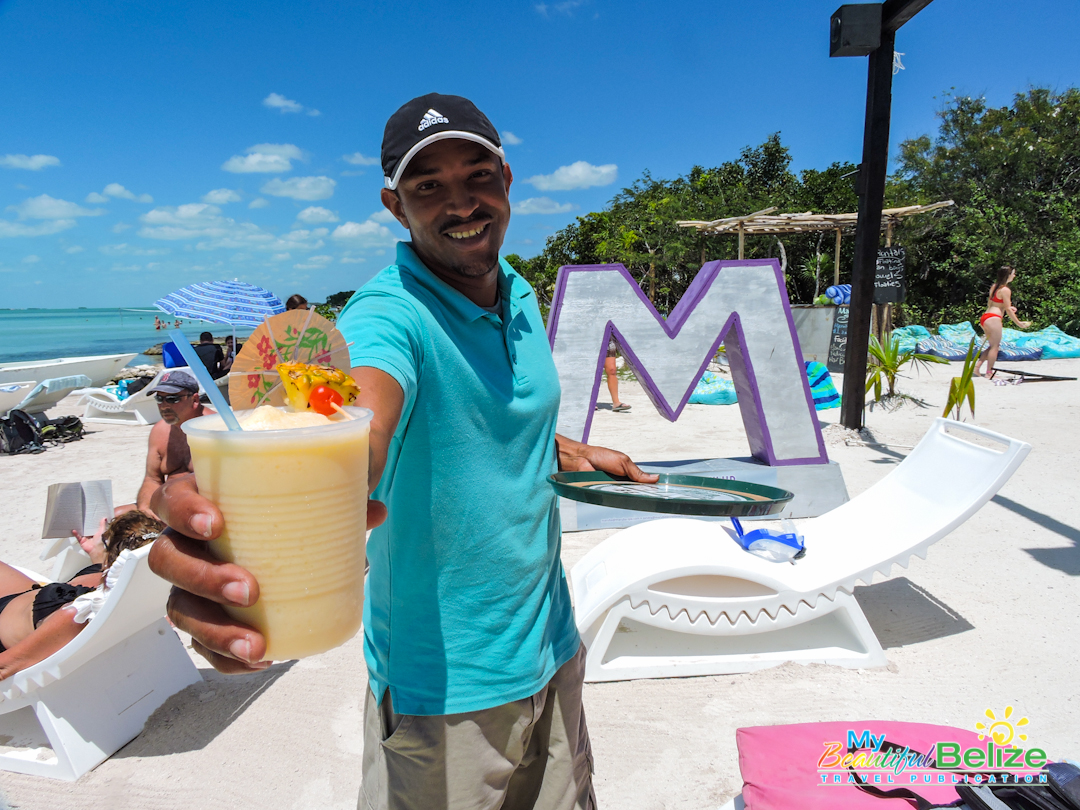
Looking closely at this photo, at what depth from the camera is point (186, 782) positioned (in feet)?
9.55

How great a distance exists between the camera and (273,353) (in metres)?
0.89

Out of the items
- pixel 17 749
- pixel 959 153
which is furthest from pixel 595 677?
pixel 959 153

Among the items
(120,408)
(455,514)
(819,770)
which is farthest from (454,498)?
(120,408)

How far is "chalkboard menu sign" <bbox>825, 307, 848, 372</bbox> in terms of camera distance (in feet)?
45.8

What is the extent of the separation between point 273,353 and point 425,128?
766 millimetres

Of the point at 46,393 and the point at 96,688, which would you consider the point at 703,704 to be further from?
the point at 46,393

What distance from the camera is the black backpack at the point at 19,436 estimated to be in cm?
940

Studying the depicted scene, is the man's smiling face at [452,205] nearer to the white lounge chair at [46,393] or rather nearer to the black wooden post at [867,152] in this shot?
the black wooden post at [867,152]

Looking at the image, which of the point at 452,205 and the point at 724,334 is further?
the point at 724,334

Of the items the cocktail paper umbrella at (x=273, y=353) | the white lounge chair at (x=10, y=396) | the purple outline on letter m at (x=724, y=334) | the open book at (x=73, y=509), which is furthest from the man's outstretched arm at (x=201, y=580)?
the white lounge chair at (x=10, y=396)

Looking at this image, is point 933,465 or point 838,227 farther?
point 838,227

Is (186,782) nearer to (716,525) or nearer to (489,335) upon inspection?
(489,335)

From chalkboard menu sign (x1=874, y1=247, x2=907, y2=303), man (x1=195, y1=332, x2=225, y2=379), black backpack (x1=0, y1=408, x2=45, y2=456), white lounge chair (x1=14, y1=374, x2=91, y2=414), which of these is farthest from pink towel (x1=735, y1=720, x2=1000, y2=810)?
chalkboard menu sign (x1=874, y1=247, x2=907, y2=303)

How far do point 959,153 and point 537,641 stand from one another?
2669 cm
